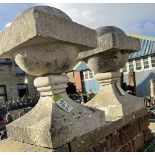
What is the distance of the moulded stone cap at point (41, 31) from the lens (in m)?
1.76

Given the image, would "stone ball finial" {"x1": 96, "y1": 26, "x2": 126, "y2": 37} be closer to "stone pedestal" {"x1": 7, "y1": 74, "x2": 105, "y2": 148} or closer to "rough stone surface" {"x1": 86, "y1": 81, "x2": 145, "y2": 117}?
"rough stone surface" {"x1": 86, "y1": 81, "x2": 145, "y2": 117}

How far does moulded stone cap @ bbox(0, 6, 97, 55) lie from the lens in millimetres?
1760

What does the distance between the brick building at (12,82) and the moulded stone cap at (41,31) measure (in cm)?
2269

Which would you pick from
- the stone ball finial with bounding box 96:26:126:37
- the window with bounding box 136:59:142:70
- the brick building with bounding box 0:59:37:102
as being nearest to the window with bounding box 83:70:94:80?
the window with bounding box 136:59:142:70

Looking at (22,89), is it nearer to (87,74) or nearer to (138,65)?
(87,74)

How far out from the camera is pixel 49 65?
210cm

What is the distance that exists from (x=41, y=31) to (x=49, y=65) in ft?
1.36

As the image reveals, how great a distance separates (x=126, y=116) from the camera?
2.81m

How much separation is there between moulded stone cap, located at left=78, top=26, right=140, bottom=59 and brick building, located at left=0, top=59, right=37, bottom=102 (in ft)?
72.8

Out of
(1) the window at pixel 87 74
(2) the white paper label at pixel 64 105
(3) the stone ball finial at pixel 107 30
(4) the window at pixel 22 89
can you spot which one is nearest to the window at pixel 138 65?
(1) the window at pixel 87 74

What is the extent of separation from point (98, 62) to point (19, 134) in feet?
4.70

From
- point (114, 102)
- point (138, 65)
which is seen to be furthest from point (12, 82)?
point (114, 102)

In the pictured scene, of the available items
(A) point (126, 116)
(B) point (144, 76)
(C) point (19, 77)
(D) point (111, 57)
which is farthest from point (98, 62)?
(C) point (19, 77)

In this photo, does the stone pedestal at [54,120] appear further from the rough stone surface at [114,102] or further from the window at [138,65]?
the window at [138,65]
